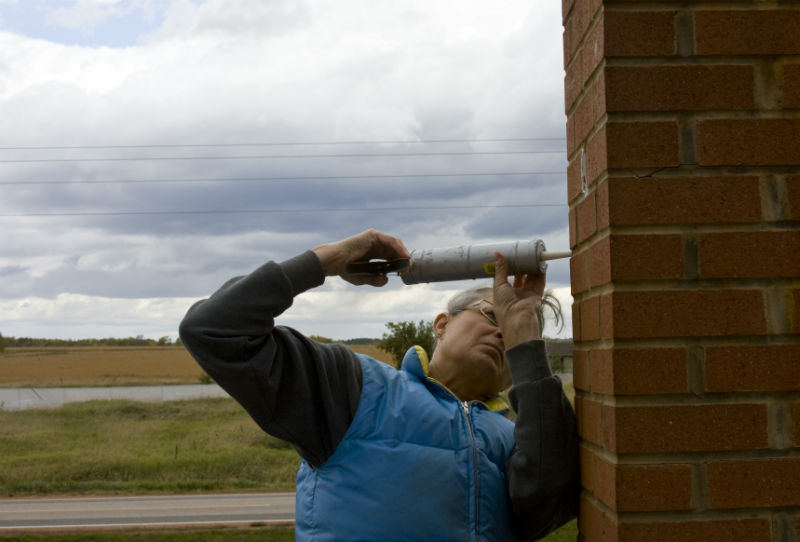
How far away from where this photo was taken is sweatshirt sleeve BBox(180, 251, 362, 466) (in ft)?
7.20

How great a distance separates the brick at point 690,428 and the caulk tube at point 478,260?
755 mm

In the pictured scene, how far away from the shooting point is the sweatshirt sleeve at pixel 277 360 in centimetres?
219

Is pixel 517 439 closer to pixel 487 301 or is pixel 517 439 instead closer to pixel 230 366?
pixel 487 301

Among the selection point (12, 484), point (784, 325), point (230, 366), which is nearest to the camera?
point (784, 325)

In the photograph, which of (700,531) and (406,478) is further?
(406,478)

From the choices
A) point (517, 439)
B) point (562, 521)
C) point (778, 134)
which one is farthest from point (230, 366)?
point (778, 134)

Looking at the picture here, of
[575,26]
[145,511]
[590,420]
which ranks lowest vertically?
[145,511]

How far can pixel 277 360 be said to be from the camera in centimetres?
231

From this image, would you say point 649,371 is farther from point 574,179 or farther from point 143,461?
point 143,461

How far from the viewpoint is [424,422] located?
2.34 m

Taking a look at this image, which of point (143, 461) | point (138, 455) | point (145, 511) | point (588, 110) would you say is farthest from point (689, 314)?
point (138, 455)

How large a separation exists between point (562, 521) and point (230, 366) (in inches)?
43.1

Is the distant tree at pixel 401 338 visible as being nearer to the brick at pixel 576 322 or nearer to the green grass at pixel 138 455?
the green grass at pixel 138 455

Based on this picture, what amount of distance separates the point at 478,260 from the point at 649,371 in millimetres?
793
